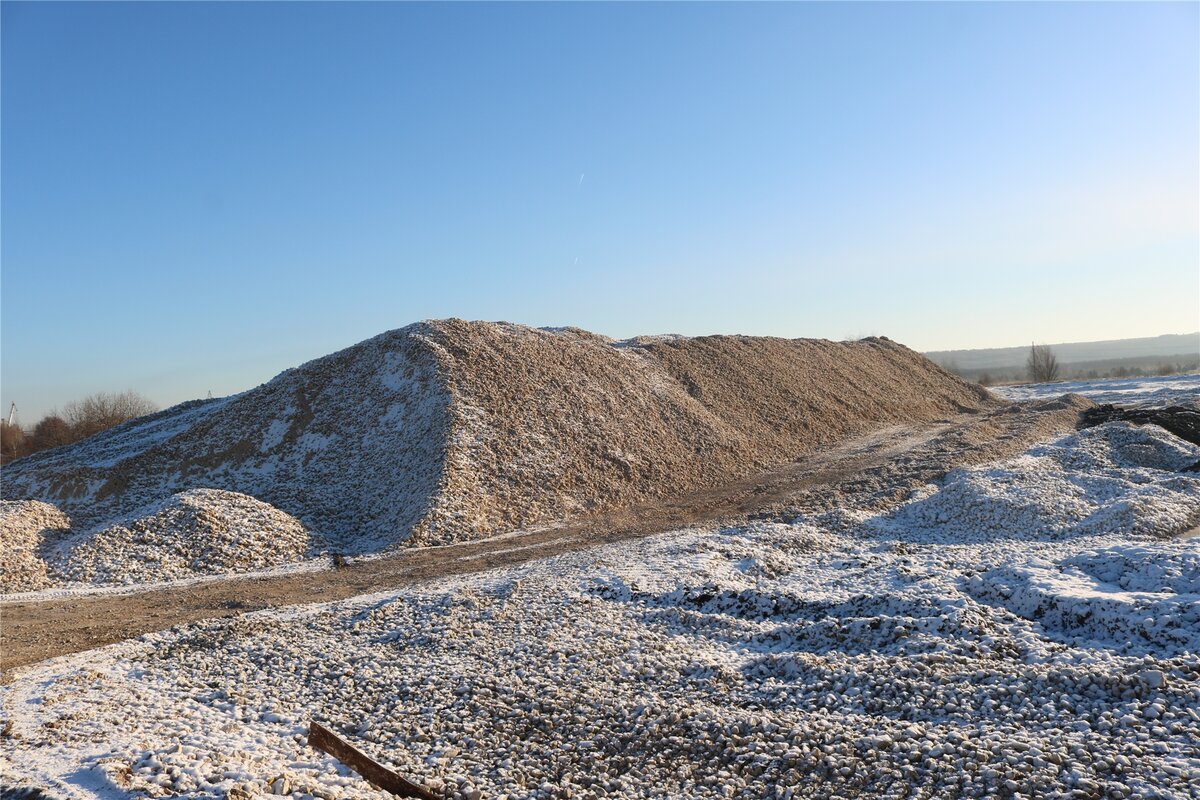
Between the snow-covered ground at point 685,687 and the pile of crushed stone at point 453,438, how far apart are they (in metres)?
6.19

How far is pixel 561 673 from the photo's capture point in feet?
27.4

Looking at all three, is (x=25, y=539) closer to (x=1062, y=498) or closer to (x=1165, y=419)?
(x=1062, y=498)

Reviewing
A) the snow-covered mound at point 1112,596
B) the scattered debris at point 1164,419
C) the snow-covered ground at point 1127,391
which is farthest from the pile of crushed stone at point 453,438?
the snow-covered ground at point 1127,391

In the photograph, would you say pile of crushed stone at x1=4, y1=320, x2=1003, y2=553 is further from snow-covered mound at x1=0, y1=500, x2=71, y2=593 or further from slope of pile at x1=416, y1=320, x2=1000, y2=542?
snow-covered mound at x1=0, y1=500, x2=71, y2=593

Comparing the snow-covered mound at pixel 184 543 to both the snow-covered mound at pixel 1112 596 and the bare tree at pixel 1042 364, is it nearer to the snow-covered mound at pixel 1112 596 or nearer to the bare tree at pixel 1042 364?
the snow-covered mound at pixel 1112 596

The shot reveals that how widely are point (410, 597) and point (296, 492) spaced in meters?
8.78

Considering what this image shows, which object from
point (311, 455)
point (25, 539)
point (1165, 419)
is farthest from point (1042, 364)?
point (25, 539)

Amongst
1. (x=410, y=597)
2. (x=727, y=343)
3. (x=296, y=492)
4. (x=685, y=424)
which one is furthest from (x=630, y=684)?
(x=727, y=343)

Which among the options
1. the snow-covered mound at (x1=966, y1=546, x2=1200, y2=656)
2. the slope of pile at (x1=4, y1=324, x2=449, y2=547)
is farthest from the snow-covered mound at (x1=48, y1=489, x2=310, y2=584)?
the snow-covered mound at (x1=966, y1=546, x2=1200, y2=656)

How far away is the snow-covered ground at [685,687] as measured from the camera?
5.98 metres

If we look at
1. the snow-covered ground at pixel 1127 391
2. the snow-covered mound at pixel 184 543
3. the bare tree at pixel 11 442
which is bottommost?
the snow-covered ground at pixel 1127 391

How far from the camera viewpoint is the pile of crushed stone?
1825cm

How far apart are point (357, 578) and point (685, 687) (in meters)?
8.13

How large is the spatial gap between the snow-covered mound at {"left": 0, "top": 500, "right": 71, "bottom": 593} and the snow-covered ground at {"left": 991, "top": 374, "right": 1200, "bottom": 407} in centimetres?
4245
